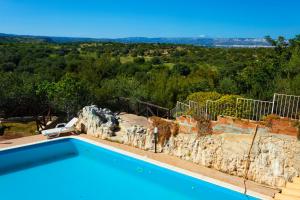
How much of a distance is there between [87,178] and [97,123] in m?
4.08

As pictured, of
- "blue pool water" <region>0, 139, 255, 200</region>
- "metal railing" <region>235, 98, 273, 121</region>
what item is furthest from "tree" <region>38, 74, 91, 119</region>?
"metal railing" <region>235, 98, 273, 121</region>

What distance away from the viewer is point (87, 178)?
35.3 ft

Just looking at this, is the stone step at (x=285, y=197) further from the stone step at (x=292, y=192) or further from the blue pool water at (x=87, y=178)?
the blue pool water at (x=87, y=178)

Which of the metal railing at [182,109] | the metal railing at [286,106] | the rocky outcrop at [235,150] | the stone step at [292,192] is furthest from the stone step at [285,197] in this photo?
the metal railing at [182,109]

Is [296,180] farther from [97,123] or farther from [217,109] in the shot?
[97,123]

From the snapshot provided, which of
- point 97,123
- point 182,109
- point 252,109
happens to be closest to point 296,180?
point 252,109

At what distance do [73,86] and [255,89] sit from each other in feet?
30.7

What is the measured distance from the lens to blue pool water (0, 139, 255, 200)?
9.43m

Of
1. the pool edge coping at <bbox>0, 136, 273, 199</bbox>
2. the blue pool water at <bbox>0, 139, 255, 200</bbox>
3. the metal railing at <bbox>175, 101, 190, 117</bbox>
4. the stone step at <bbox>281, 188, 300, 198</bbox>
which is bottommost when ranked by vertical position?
the blue pool water at <bbox>0, 139, 255, 200</bbox>

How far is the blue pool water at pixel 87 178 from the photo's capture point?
371 inches

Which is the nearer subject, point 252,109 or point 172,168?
point 172,168

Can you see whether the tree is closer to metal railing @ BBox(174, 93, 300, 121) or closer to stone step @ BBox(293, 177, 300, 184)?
metal railing @ BBox(174, 93, 300, 121)

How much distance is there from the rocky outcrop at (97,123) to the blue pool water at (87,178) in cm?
106

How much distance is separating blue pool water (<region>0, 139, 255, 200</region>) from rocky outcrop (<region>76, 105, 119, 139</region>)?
106 centimetres
